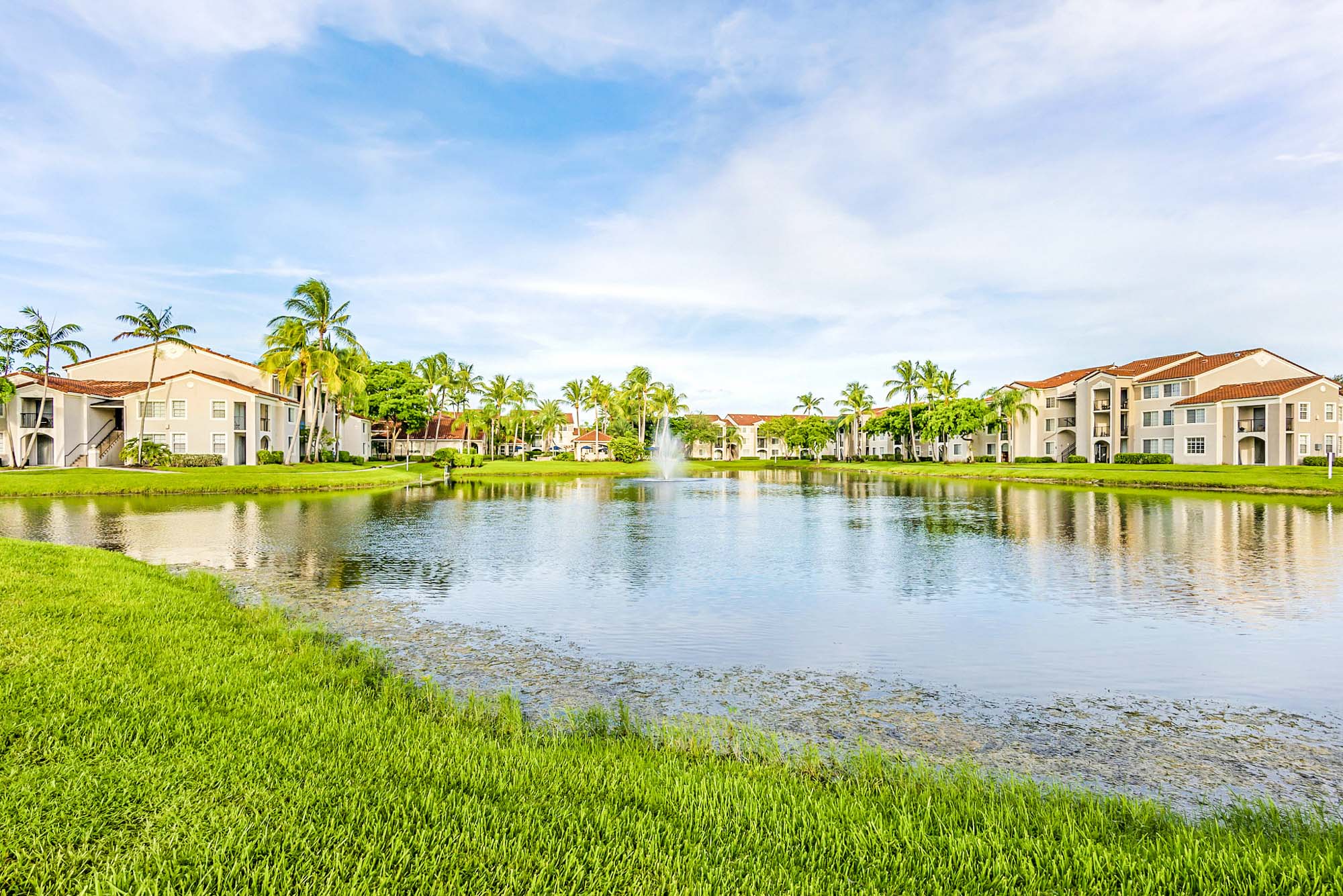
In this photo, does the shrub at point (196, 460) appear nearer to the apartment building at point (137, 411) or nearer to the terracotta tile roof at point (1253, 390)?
the apartment building at point (137, 411)

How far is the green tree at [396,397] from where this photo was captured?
80.6 metres

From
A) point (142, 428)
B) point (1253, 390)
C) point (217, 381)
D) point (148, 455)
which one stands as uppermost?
point (217, 381)

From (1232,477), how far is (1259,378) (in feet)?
107

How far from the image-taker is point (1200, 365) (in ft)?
235

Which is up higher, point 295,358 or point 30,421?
point 295,358

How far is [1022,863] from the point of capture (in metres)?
3.87

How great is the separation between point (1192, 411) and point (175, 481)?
80.5m

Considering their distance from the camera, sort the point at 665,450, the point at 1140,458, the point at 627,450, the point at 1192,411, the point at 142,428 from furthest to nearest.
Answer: the point at 665,450 → the point at 627,450 → the point at 1140,458 → the point at 1192,411 → the point at 142,428

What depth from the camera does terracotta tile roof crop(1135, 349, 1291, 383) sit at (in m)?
70.5

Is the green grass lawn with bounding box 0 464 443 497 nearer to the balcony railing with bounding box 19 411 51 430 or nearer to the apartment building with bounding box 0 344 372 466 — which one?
the balcony railing with bounding box 19 411 51 430

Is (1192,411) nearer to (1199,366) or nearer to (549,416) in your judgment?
(1199,366)

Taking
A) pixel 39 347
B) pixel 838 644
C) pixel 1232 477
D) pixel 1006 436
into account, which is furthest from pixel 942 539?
pixel 1006 436

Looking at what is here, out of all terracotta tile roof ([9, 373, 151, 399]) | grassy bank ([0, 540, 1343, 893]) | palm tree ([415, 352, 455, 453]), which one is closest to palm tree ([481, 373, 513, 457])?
palm tree ([415, 352, 455, 453])

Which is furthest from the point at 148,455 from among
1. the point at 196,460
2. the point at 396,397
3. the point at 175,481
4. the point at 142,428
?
the point at 396,397
